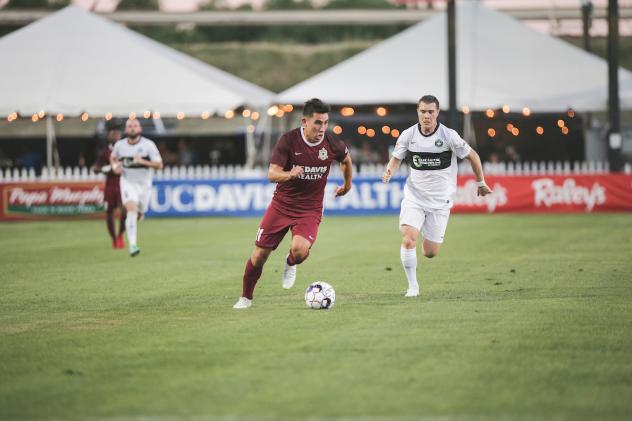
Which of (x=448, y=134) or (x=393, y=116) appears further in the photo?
(x=393, y=116)

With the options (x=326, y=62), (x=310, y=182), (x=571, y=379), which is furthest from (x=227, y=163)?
(x=571, y=379)

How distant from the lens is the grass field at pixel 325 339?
6875 millimetres

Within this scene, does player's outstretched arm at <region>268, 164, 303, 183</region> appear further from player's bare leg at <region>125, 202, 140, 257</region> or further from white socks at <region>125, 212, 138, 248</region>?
white socks at <region>125, 212, 138, 248</region>

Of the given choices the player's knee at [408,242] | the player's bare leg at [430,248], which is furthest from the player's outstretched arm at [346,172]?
the player's bare leg at [430,248]

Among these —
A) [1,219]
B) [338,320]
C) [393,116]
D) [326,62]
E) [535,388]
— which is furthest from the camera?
[326,62]

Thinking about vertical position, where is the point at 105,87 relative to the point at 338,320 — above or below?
above

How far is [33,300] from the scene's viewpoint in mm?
12594

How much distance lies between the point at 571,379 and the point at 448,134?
18.3 feet

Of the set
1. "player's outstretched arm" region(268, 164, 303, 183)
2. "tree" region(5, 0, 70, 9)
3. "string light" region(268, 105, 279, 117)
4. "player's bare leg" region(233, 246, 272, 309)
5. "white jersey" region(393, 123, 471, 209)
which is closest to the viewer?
"player's outstretched arm" region(268, 164, 303, 183)

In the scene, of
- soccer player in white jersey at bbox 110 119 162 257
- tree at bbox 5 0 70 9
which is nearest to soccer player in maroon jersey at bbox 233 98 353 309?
soccer player in white jersey at bbox 110 119 162 257

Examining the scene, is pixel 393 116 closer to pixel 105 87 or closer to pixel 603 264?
pixel 105 87

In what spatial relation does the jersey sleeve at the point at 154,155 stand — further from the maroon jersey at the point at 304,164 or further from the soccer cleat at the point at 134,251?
the maroon jersey at the point at 304,164

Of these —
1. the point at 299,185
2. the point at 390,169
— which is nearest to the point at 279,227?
the point at 299,185

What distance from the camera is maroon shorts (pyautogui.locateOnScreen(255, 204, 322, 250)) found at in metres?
11.5
